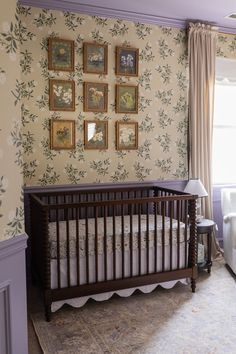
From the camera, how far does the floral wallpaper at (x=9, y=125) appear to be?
1478mm

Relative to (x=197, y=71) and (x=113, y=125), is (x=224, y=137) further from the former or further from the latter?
(x=113, y=125)

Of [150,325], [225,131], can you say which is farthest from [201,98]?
[150,325]

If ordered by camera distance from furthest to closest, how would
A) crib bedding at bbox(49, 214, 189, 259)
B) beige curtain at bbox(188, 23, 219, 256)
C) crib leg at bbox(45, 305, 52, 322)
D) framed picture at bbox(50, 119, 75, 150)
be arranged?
beige curtain at bbox(188, 23, 219, 256) < framed picture at bbox(50, 119, 75, 150) < crib bedding at bbox(49, 214, 189, 259) < crib leg at bbox(45, 305, 52, 322)

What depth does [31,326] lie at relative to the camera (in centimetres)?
248

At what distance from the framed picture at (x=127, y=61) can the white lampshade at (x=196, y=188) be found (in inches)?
48.7

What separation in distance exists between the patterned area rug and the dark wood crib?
5.7 inches

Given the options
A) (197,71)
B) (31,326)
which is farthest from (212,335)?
(197,71)

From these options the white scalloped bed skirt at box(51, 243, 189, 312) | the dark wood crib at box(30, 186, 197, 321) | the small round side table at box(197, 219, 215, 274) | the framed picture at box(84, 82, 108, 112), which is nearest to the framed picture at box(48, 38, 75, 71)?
the framed picture at box(84, 82, 108, 112)

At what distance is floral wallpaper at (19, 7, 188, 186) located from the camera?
3.24 metres

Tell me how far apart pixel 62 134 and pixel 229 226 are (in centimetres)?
184

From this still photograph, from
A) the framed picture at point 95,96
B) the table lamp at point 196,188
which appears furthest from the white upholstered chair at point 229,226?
the framed picture at point 95,96

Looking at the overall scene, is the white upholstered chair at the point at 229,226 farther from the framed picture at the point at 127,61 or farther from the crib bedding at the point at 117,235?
the framed picture at the point at 127,61

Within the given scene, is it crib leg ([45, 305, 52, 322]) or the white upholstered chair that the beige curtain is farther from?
crib leg ([45, 305, 52, 322])

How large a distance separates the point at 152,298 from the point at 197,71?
2369 millimetres
